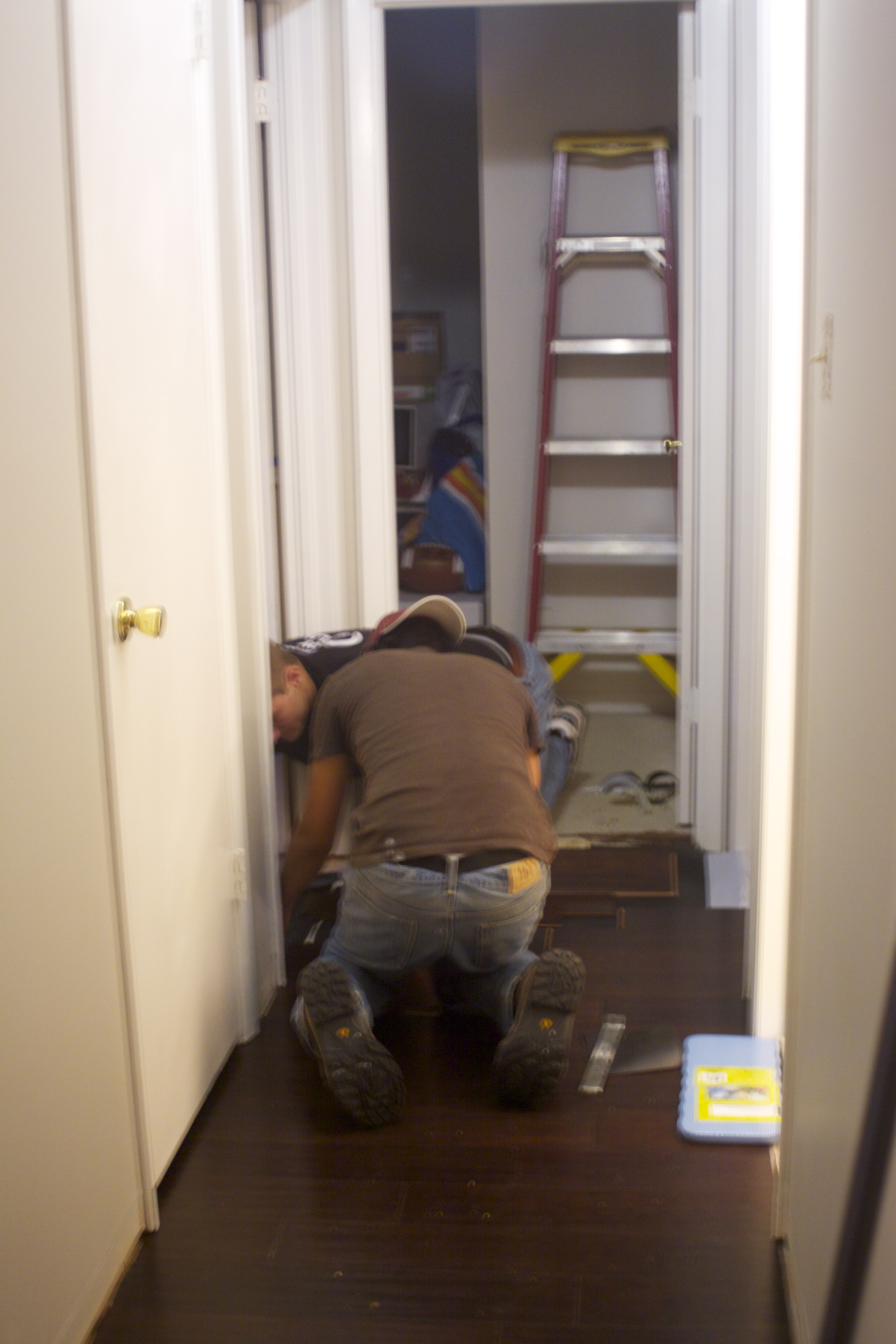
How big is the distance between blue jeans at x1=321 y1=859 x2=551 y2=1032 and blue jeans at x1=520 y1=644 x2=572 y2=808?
965 mm

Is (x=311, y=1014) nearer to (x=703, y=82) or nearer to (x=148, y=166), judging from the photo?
(x=148, y=166)

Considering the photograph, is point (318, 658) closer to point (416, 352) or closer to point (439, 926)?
point (439, 926)

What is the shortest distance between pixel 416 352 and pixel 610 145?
1.82m

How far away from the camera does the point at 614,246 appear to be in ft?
11.4

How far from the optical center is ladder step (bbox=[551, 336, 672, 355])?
3.47 meters

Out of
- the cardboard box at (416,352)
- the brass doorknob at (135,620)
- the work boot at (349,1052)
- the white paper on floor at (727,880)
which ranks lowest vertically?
the white paper on floor at (727,880)

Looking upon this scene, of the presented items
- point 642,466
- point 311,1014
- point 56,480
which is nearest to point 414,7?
point 642,466

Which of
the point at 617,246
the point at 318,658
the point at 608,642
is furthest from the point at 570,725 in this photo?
the point at 617,246

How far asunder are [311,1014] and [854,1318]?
937mm

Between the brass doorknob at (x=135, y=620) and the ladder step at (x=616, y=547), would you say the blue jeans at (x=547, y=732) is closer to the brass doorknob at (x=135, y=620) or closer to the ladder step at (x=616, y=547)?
the ladder step at (x=616, y=547)

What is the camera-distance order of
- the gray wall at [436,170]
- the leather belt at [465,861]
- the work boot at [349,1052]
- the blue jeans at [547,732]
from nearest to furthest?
1. the work boot at [349,1052]
2. the leather belt at [465,861]
3. the blue jeans at [547,732]
4. the gray wall at [436,170]

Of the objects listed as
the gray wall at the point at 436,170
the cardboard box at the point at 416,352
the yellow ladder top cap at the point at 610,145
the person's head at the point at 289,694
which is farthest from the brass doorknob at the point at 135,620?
the cardboard box at the point at 416,352

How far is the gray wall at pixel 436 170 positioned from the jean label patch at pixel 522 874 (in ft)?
10.5

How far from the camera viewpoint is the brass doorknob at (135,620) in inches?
59.0
